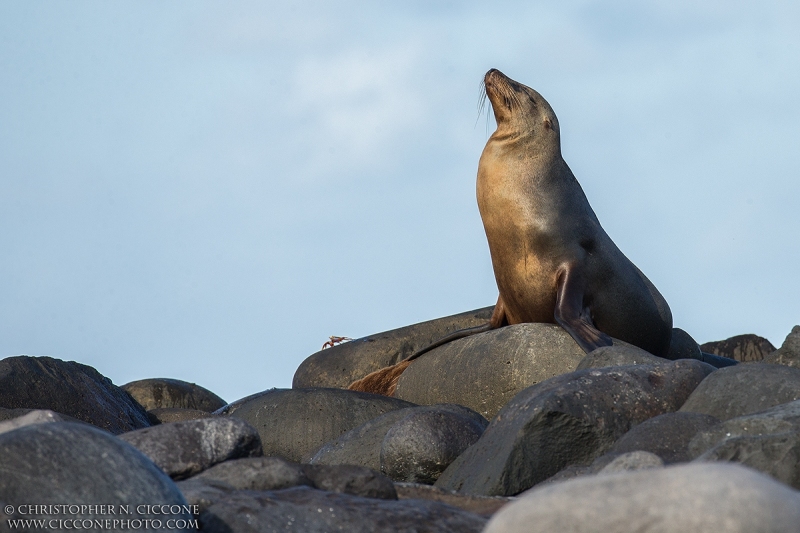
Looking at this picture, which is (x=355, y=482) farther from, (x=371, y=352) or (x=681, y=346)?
(x=371, y=352)

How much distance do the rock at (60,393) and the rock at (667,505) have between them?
Answer: 6.94 m

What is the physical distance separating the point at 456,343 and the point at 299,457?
263 centimetres

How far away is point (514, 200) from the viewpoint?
11.5 metres

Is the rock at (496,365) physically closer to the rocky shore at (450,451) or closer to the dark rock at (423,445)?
the rocky shore at (450,451)

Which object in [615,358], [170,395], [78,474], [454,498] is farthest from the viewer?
[170,395]

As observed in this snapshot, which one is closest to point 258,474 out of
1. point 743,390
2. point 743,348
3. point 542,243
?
point 743,390

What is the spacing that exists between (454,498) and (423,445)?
1.80m

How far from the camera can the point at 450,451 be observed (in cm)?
692

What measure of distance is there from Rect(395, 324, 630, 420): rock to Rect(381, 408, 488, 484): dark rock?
2669 mm

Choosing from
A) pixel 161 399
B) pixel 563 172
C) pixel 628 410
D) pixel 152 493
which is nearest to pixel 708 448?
pixel 628 410

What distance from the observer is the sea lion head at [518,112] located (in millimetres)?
11961

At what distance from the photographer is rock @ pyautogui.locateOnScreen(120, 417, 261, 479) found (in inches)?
191

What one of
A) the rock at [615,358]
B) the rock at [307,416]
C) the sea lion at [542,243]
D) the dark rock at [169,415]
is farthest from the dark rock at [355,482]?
the sea lion at [542,243]

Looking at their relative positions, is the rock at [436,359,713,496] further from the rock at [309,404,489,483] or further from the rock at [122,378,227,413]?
the rock at [122,378,227,413]
